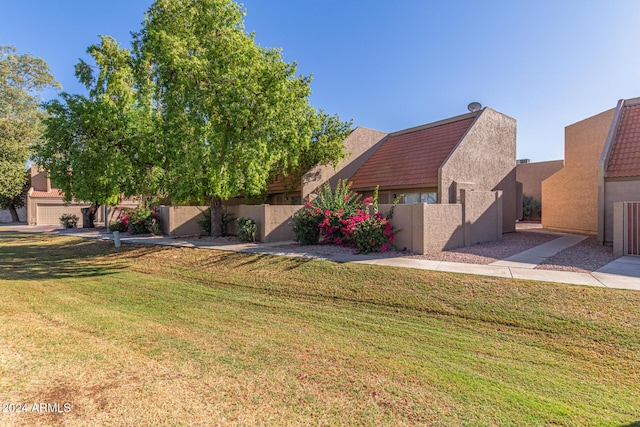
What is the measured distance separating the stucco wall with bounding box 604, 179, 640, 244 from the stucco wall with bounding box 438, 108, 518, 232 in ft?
15.3

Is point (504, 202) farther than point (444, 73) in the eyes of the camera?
Yes

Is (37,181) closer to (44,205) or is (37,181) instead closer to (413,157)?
(44,205)

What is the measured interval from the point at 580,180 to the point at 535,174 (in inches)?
633

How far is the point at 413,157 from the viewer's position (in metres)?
18.2

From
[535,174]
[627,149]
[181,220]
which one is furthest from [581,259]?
[535,174]

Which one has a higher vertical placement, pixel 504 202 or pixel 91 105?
pixel 91 105

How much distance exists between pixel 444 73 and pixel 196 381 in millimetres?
17483

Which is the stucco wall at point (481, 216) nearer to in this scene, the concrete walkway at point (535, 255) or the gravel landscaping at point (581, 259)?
the concrete walkway at point (535, 255)

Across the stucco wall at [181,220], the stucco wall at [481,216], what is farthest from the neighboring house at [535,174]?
the stucco wall at [181,220]

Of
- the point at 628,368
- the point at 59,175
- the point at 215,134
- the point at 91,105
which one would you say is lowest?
the point at 628,368

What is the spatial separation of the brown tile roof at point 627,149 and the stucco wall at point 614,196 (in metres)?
0.36

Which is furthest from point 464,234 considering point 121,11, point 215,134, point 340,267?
point 121,11

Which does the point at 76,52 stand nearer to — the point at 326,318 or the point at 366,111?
the point at 366,111

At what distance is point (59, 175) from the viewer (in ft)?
45.2
